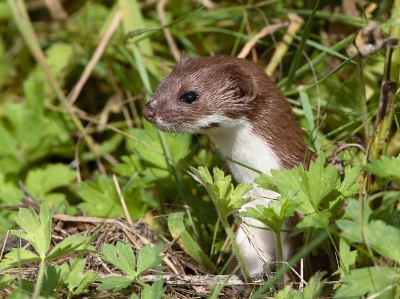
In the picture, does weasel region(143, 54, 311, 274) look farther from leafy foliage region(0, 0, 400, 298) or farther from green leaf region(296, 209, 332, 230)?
green leaf region(296, 209, 332, 230)

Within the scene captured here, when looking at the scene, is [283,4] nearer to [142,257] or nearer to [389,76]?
[389,76]

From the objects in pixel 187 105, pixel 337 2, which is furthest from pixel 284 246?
pixel 337 2

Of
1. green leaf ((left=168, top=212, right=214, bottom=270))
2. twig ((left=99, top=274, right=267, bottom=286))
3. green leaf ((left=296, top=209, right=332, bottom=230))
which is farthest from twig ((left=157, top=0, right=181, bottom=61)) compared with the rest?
green leaf ((left=296, top=209, right=332, bottom=230))

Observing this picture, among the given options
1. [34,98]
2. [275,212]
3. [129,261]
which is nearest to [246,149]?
[275,212]

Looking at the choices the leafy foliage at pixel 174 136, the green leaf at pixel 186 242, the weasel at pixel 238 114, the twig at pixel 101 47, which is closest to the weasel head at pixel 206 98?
the weasel at pixel 238 114

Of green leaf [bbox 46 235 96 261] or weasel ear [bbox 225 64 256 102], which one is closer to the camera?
green leaf [bbox 46 235 96 261]

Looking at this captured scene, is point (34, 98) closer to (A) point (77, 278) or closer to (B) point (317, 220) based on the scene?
(A) point (77, 278)

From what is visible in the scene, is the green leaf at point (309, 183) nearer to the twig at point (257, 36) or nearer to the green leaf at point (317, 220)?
the green leaf at point (317, 220)
